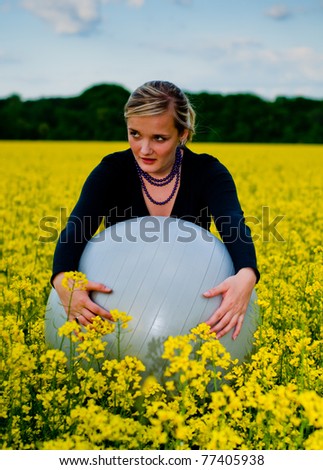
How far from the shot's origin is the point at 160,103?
390 cm

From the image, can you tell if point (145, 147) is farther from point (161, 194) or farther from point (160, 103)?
point (161, 194)

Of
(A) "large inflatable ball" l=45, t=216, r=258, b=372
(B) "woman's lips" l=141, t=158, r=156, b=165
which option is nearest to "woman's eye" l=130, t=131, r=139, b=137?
(B) "woman's lips" l=141, t=158, r=156, b=165

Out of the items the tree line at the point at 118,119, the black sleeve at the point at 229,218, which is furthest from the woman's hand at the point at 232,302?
the tree line at the point at 118,119

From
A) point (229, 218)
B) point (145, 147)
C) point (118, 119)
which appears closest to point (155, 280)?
point (229, 218)

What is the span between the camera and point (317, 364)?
407 cm

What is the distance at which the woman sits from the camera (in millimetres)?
3504

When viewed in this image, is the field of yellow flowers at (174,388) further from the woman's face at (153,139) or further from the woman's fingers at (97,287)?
the woman's face at (153,139)

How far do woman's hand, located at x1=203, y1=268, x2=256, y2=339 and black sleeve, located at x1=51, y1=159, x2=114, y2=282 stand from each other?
0.88 metres

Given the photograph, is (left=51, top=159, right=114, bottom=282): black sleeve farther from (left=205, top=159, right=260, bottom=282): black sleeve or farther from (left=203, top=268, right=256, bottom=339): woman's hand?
(left=203, top=268, right=256, bottom=339): woman's hand

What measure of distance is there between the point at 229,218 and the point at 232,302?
673 millimetres

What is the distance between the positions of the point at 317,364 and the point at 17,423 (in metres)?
1.97

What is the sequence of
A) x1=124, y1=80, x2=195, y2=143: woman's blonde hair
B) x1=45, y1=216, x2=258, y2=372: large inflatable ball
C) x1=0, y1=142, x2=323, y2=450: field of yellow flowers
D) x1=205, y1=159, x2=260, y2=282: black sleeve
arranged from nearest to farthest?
x1=0, y1=142, x2=323, y2=450: field of yellow flowers < x1=45, y1=216, x2=258, y2=372: large inflatable ball < x1=205, y1=159, x2=260, y2=282: black sleeve < x1=124, y1=80, x2=195, y2=143: woman's blonde hair
